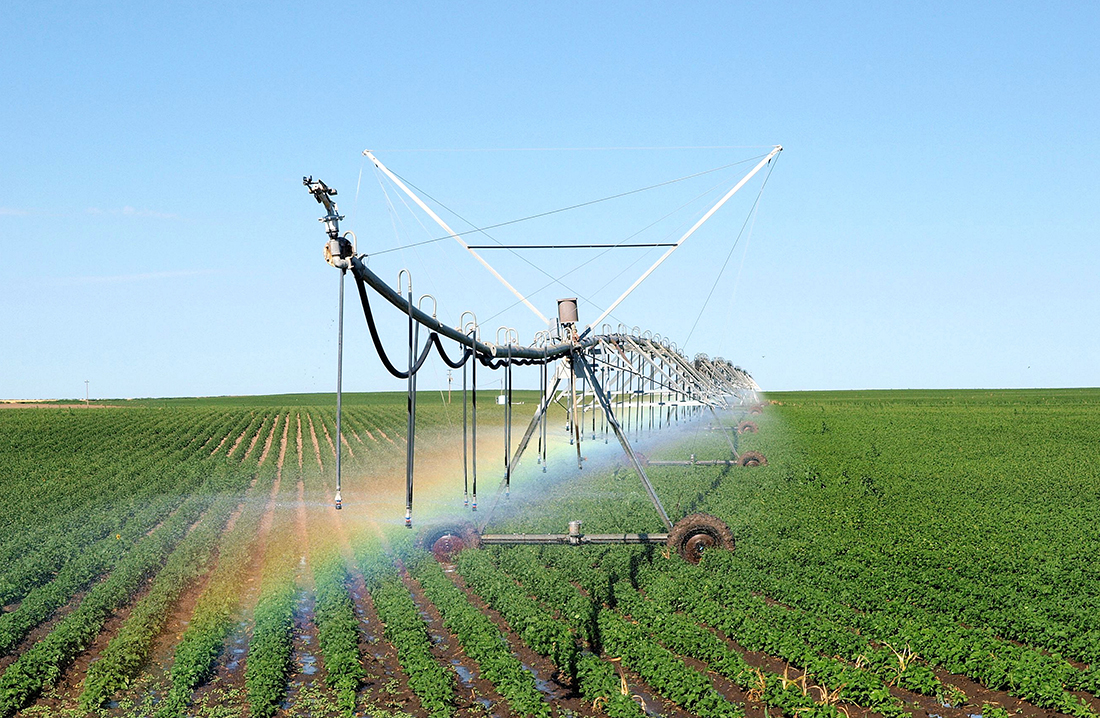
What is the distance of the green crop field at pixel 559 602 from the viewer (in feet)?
30.7

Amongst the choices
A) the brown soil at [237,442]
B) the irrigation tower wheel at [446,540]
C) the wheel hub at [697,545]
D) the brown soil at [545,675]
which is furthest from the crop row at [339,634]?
the brown soil at [237,442]

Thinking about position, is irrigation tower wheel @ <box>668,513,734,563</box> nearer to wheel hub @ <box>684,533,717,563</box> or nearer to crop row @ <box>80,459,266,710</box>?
wheel hub @ <box>684,533,717,563</box>

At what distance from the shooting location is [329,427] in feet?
175

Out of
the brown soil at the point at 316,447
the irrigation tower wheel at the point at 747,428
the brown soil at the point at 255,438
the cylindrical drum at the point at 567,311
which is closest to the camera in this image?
the cylindrical drum at the point at 567,311

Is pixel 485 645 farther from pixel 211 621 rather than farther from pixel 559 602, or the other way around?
pixel 211 621

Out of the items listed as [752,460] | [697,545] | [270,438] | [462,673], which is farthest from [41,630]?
[270,438]

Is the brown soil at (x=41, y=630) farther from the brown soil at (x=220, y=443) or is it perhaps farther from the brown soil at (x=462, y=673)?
the brown soil at (x=220, y=443)

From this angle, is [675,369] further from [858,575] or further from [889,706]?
[889,706]

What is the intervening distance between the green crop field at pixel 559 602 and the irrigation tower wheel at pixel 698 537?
0.32 metres

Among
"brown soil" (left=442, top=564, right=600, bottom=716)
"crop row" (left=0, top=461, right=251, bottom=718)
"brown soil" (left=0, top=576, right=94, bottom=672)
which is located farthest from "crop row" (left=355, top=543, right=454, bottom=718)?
"brown soil" (left=0, top=576, right=94, bottom=672)

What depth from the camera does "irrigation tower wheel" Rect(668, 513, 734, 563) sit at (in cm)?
1488

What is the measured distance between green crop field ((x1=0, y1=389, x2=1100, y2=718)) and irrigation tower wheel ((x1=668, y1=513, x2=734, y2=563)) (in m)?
0.32

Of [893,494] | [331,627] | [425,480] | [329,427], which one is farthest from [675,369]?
[329,427]

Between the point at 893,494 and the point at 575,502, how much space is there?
887cm
